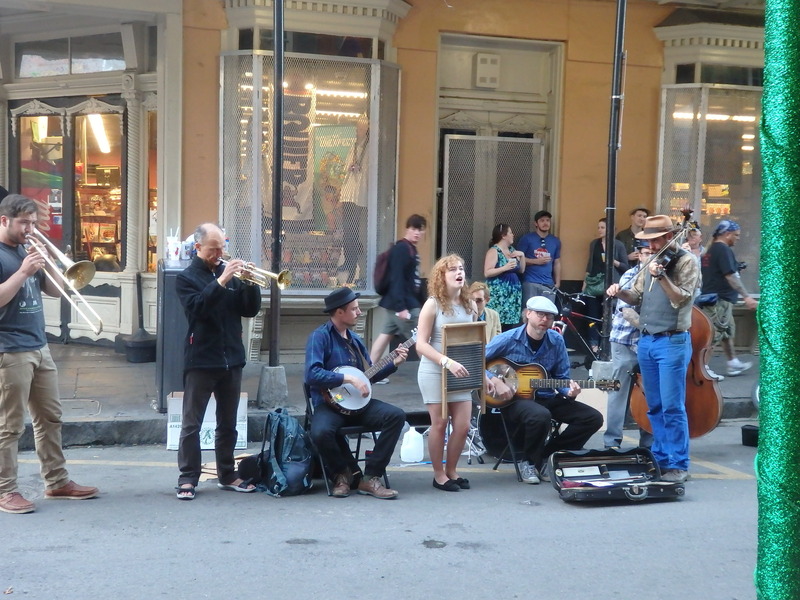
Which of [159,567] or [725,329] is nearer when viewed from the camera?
[159,567]

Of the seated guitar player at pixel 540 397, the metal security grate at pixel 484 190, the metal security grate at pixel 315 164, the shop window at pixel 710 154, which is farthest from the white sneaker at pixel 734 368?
the seated guitar player at pixel 540 397

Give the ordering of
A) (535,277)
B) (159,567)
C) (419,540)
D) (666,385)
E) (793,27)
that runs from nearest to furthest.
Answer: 1. (793,27)
2. (159,567)
3. (419,540)
4. (666,385)
5. (535,277)

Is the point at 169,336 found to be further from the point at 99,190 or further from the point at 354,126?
the point at 99,190

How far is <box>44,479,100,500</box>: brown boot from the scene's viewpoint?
20.5ft

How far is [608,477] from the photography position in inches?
263

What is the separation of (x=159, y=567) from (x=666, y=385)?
146 inches

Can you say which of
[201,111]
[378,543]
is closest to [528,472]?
[378,543]

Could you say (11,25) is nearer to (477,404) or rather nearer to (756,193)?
(477,404)

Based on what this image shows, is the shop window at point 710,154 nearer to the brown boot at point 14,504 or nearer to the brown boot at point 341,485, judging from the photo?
the brown boot at point 341,485

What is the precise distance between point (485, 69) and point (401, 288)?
354 centimetres

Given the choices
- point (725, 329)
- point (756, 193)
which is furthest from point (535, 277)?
point (756, 193)

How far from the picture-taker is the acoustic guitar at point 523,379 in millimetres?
6988

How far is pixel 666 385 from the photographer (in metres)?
6.80

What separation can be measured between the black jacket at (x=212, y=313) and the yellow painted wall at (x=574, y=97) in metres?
5.00
